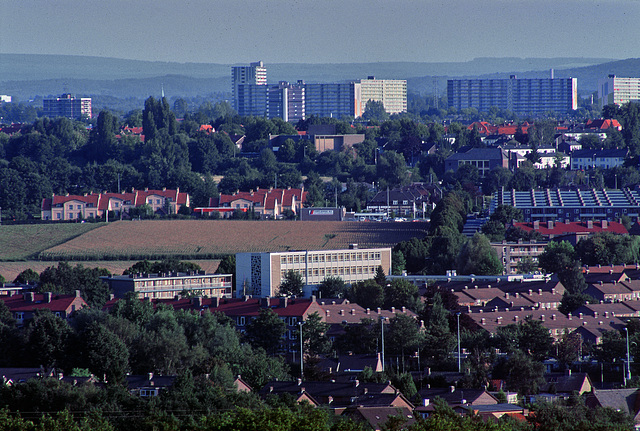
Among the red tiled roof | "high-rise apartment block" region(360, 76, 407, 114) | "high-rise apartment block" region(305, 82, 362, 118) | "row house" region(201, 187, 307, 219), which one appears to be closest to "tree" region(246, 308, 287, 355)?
the red tiled roof

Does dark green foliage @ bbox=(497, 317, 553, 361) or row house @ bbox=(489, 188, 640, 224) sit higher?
row house @ bbox=(489, 188, 640, 224)

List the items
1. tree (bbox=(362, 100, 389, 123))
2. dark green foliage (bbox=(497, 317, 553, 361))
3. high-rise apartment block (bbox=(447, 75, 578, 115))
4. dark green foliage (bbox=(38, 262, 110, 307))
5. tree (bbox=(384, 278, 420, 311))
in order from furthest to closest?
high-rise apartment block (bbox=(447, 75, 578, 115)) → tree (bbox=(362, 100, 389, 123)) → dark green foliage (bbox=(38, 262, 110, 307)) → tree (bbox=(384, 278, 420, 311)) → dark green foliage (bbox=(497, 317, 553, 361))

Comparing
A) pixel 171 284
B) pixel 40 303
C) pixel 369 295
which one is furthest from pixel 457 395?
pixel 171 284

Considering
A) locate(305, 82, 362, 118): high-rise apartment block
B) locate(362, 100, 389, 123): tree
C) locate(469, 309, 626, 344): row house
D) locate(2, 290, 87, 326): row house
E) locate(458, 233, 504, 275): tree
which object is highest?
locate(305, 82, 362, 118): high-rise apartment block

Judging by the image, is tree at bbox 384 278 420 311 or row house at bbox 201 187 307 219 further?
row house at bbox 201 187 307 219

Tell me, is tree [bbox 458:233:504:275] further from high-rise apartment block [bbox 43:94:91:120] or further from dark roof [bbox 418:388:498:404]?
high-rise apartment block [bbox 43:94:91:120]

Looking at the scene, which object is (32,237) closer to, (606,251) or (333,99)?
(606,251)
